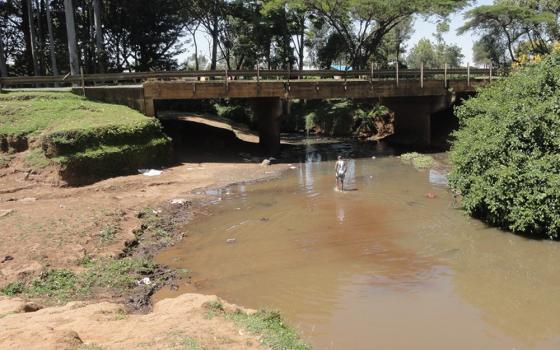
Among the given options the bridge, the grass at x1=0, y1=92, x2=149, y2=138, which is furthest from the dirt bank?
the bridge

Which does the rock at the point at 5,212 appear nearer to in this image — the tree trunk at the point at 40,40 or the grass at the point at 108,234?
the grass at the point at 108,234

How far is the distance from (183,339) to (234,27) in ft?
146

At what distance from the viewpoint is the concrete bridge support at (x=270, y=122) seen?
29.6 m

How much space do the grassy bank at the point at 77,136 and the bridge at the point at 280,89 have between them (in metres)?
1.39

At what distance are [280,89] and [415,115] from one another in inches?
457

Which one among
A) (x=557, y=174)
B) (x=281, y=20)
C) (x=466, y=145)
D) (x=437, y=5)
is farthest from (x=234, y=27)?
(x=557, y=174)

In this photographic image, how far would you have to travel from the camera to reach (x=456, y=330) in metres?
8.35

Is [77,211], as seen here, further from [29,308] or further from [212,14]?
[212,14]

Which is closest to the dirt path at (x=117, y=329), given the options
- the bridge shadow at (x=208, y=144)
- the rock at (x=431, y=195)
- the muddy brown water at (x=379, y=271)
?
the muddy brown water at (x=379, y=271)

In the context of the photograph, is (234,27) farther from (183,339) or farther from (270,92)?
(183,339)

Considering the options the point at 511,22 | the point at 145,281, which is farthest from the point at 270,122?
the point at 511,22

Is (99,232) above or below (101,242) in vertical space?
above

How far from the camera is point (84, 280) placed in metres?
10.3

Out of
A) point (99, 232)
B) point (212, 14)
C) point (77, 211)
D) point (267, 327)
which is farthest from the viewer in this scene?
point (212, 14)
